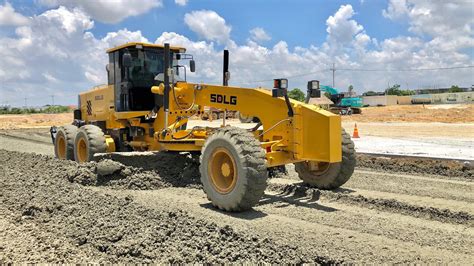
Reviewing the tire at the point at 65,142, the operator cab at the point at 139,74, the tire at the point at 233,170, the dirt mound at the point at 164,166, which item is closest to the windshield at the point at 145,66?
the operator cab at the point at 139,74

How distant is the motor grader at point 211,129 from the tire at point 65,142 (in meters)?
0.03

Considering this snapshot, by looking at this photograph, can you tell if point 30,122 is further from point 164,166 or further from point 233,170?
point 233,170

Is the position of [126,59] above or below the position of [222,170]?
above

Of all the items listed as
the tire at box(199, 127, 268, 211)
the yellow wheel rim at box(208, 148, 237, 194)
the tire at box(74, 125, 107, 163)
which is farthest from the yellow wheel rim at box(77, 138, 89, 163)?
the yellow wheel rim at box(208, 148, 237, 194)

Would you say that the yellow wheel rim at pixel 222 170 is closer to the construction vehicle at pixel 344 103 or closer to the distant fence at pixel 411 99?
the construction vehicle at pixel 344 103

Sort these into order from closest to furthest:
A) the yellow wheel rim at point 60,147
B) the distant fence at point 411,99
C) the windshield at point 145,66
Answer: the windshield at point 145,66, the yellow wheel rim at point 60,147, the distant fence at point 411,99

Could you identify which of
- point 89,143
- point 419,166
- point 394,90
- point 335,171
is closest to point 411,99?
point 394,90

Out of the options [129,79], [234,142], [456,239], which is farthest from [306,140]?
[129,79]

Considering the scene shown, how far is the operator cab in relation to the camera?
33.8 feet

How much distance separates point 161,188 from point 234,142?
2593 millimetres

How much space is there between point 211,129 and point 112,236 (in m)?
3.91

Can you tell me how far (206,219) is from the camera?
6.02 m

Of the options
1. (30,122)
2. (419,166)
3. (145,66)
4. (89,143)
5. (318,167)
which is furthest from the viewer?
(30,122)

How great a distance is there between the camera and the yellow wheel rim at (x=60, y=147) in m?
12.2
